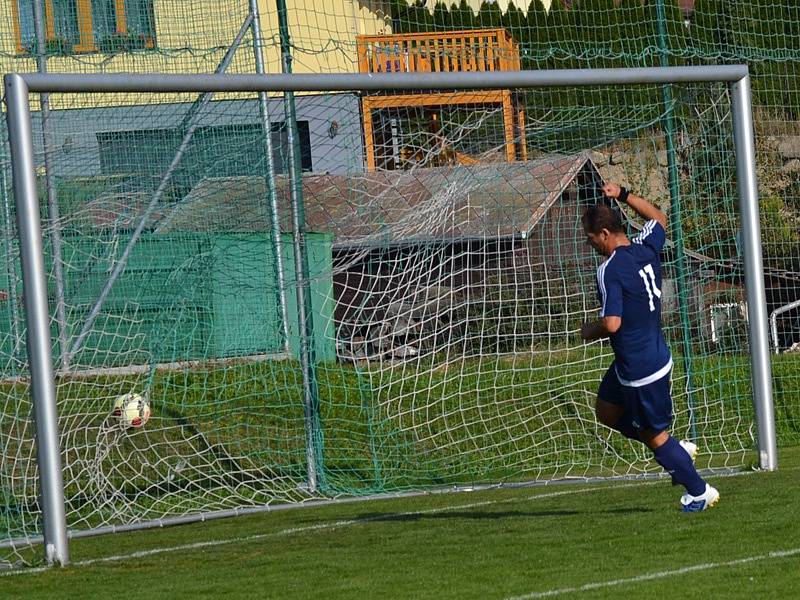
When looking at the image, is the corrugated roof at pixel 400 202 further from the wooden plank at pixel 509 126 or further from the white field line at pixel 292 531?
the white field line at pixel 292 531

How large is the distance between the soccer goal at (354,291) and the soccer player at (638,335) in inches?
90.1

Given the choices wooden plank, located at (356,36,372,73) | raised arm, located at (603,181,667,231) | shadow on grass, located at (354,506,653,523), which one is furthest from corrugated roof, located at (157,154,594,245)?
raised arm, located at (603,181,667,231)

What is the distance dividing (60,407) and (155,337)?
2.86ft

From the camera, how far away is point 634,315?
7.54 m

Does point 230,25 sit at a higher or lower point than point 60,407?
higher

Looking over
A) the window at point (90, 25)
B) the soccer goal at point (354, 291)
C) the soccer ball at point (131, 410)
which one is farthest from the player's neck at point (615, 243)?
the window at point (90, 25)

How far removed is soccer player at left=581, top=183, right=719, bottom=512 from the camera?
24.5 feet

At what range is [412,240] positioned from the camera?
1115 centimetres

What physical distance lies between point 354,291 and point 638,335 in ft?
14.0

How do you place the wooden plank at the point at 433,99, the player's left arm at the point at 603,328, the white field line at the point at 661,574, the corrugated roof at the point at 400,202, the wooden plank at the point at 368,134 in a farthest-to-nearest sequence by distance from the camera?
the wooden plank at the point at 433,99 → the wooden plank at the point at 368,134 → the corrugated roof at the point at 400,202 → the player's left arm at the point at 603,328 → the white field line at the point at 661,574

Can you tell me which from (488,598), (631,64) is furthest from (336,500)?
(631,64)

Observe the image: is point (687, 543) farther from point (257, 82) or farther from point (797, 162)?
point (797, 162)

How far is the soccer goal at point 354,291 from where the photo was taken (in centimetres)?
1040

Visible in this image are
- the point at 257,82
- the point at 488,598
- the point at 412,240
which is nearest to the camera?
the point at 488,598
